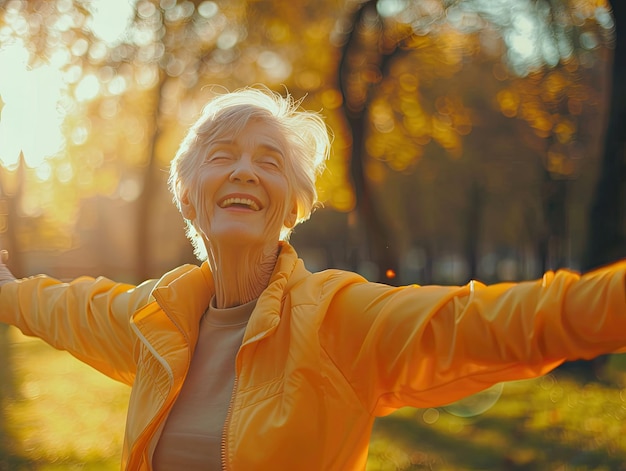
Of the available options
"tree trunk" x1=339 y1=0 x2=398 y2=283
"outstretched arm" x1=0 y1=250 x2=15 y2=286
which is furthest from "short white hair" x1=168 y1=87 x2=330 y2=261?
"tree trunk" x1=339 y1=0 x2=398 y2=283

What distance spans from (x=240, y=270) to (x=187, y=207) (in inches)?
13.8

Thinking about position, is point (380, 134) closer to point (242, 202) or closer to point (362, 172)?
point (362, 172)

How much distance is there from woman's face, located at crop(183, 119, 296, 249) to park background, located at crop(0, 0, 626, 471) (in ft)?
12.0

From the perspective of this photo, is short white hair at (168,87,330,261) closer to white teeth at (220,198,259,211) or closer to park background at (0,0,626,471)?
white teeth at (220,198,259,211)

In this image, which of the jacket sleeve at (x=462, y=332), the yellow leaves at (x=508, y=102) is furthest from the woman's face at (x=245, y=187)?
the yellow leaves at (x=508, y=102)

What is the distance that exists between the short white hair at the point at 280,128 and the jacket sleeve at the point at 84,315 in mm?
529

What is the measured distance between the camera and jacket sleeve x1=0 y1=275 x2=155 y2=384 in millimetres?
2713

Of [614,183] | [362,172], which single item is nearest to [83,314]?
[614,183]

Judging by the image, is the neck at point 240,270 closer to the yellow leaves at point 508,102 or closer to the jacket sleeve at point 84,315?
the jacket sleeve at point 84,315

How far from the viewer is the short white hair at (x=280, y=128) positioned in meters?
2.37

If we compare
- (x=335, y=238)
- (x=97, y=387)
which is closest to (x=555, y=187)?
(x=97, y=387)

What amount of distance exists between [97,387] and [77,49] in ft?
20.7

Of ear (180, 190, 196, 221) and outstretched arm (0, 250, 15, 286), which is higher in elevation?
ear (180, 190, 196, 221)

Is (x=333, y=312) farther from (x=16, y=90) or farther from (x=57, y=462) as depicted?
(x=16, y=90)
